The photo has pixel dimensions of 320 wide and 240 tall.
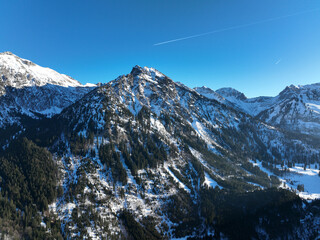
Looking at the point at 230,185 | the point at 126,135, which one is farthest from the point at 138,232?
the point at 230,185

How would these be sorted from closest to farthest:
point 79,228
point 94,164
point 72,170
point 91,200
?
point 79,228 → point 91,200 → point 72,170 → point 94,164

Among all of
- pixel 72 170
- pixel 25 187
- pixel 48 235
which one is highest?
pixel 72 170

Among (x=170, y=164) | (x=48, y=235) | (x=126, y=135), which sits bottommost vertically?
(x=48, y=235)

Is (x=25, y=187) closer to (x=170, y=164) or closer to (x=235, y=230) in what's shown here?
(x=170, y=164)

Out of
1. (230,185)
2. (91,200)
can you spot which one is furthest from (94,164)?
(230,185)

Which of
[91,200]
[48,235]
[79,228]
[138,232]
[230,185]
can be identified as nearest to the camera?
[48,235]

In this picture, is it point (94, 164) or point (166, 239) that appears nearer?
point (166, 239)

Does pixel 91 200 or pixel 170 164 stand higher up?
pixel 170 164

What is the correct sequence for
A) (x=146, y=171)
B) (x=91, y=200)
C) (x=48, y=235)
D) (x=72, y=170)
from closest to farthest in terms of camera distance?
1. (x=48, y=235)
2. (x=91, y=200)
3. (x=72, y=170)
4. (x=146, y=171)

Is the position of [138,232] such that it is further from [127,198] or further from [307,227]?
[307,227]
